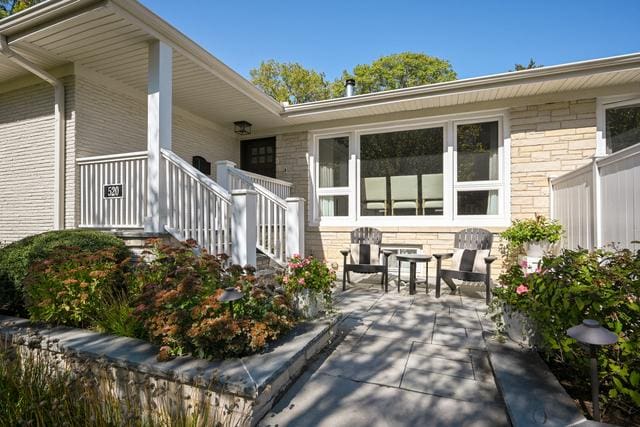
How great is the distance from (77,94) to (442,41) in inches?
351

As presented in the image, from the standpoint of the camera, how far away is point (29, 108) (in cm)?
484

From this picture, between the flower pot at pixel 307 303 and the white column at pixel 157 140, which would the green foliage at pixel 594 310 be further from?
the white column at pixel 157 140

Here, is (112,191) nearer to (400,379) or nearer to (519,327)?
(400,379)

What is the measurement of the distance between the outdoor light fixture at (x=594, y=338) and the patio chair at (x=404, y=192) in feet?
14.4

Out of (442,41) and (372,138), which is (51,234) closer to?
(372,138)

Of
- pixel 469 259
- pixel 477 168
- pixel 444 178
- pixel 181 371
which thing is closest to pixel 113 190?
pixel 181 371

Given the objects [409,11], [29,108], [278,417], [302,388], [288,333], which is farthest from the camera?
[409,11]

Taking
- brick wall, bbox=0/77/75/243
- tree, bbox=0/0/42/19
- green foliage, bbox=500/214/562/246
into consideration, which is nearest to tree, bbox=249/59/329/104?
tree, bbox=0/0/42/19

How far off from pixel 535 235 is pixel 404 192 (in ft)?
6.99

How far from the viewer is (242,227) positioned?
3631mm

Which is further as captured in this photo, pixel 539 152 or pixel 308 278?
pixel 539 152

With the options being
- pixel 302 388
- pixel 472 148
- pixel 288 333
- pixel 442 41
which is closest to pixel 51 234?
pixel 288 333

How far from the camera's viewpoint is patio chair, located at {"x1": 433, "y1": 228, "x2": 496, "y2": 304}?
4.14m

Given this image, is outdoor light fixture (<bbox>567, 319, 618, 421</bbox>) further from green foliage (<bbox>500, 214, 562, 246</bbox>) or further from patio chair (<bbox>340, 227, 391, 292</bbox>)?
green foliage (<bbox>500, 214, 562, 246</bbox>)
